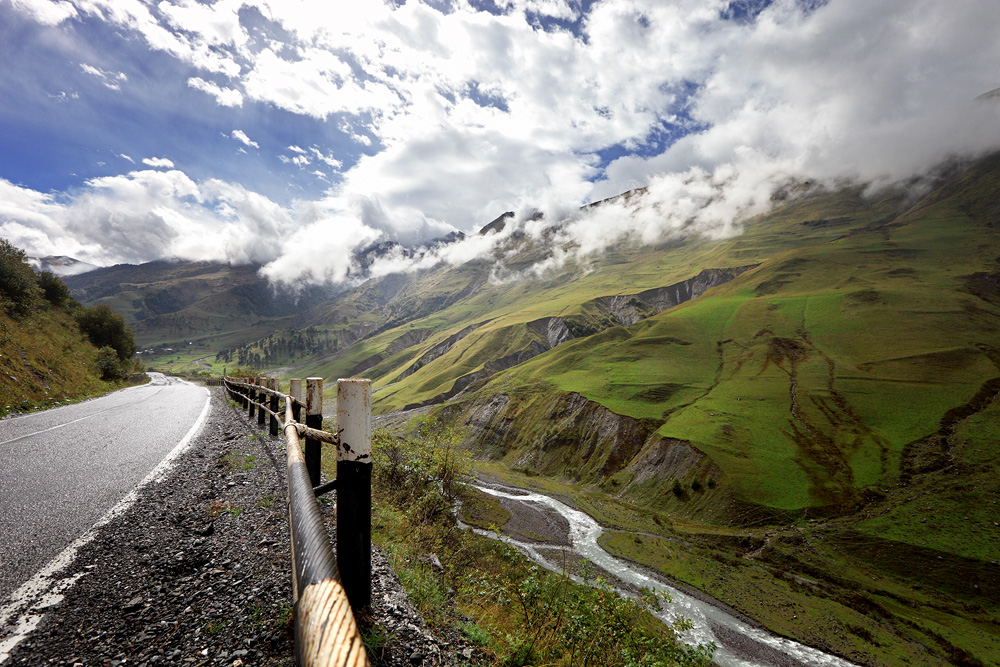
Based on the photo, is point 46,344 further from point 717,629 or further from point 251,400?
point 717,629

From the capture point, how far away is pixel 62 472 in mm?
7391

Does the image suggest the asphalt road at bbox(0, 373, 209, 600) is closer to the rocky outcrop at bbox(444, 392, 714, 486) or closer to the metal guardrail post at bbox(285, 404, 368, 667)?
the metal guardrail post at bbox(285, 404, 368, 667)

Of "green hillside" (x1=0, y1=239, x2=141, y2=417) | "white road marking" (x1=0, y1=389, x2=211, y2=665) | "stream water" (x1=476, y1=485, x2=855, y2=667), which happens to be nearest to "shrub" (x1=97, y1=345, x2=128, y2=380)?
"green hillside" (x1=0, y1=239, x2=141, y2=417)

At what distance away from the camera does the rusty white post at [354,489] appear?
9.23 feet

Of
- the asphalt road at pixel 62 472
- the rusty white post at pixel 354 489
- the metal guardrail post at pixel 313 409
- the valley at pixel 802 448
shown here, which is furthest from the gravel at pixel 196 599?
the valley at pixel 802 448

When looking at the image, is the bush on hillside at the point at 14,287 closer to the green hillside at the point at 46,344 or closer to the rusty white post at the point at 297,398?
the green hillside at the point at 46,344

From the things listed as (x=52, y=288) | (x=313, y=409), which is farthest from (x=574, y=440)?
(x=313, y=409)

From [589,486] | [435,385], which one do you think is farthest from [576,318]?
[589,486]

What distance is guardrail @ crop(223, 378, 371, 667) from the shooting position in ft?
3.44

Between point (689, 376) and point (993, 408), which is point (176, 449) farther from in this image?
point (993, 408)

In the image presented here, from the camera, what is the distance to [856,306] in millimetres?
119688

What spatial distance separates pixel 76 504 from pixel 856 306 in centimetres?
15994

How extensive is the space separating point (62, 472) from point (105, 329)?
173ft

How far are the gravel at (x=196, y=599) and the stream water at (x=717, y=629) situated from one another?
108 ft
